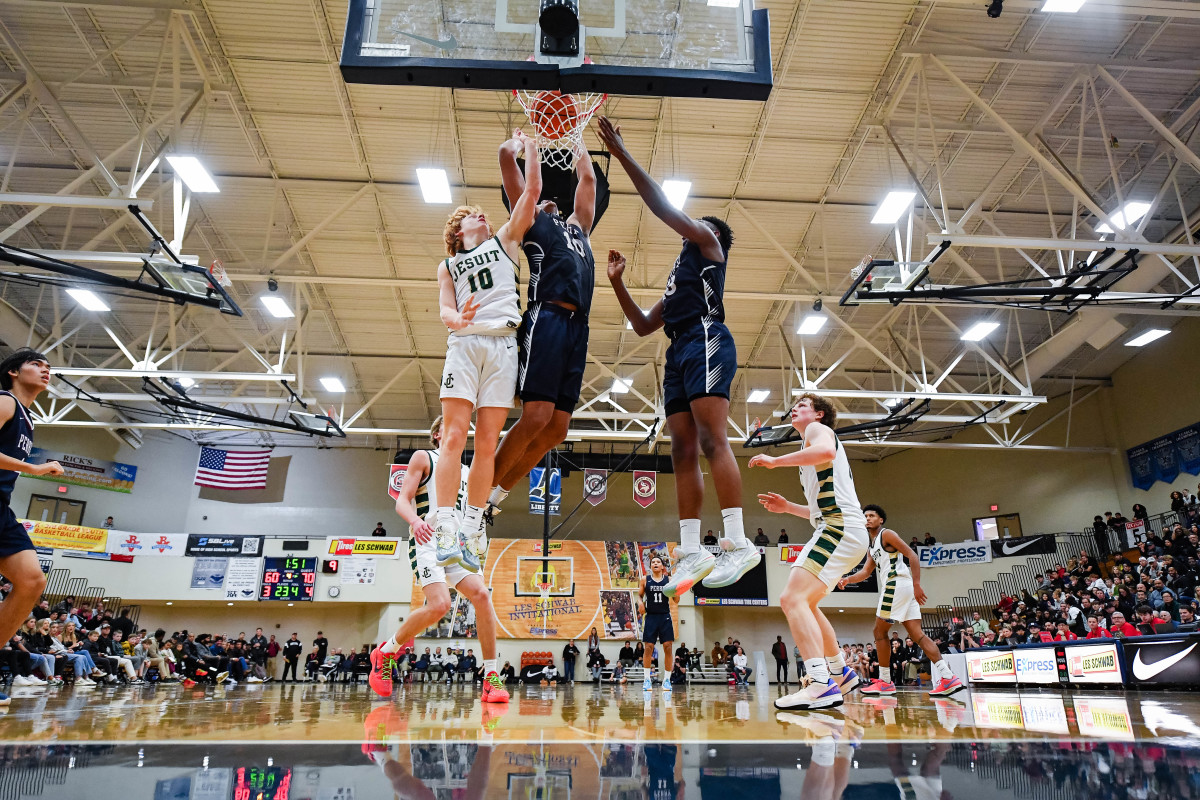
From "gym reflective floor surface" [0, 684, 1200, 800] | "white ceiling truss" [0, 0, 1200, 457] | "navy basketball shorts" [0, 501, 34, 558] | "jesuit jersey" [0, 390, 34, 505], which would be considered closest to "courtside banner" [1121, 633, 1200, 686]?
"white ceiling truss" [0, 0, 1200, 457]

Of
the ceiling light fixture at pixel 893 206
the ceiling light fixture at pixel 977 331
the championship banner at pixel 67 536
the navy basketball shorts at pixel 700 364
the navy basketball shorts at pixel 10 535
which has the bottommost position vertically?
the navy basketball shorts at pixel 10 535

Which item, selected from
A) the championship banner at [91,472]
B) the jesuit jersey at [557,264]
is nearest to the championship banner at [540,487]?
the championship banner at [91,472]

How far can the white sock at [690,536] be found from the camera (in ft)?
14.1

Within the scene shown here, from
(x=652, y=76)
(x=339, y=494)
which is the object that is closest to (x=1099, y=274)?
(x=652, y=76)

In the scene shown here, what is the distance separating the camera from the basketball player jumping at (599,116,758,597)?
409cm

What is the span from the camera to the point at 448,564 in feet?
12.7

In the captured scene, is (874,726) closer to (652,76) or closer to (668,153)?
(652,76)

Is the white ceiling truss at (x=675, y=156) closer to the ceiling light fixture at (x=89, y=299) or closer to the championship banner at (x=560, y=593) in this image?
the ceiling light fixture at (x=89, y=299)

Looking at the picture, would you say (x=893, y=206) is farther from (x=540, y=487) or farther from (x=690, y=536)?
(x=540, y=487)

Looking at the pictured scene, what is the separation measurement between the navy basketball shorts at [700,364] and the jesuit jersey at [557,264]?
0.62m

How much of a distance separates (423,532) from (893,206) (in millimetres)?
11005

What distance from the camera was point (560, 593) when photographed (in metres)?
24.4

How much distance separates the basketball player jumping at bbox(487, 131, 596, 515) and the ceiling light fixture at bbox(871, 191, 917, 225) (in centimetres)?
939

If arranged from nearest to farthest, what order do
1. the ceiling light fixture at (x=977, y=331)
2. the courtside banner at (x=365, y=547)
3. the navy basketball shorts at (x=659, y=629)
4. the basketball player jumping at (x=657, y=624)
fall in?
1. the basketball player jumping at (x=657, y=624)
2. the navy basketball shorts at (x=659, y=629)
3. the ceiling light fixture at (x=977, y=331)
4. the courtside banner at (x=365, y=547)
